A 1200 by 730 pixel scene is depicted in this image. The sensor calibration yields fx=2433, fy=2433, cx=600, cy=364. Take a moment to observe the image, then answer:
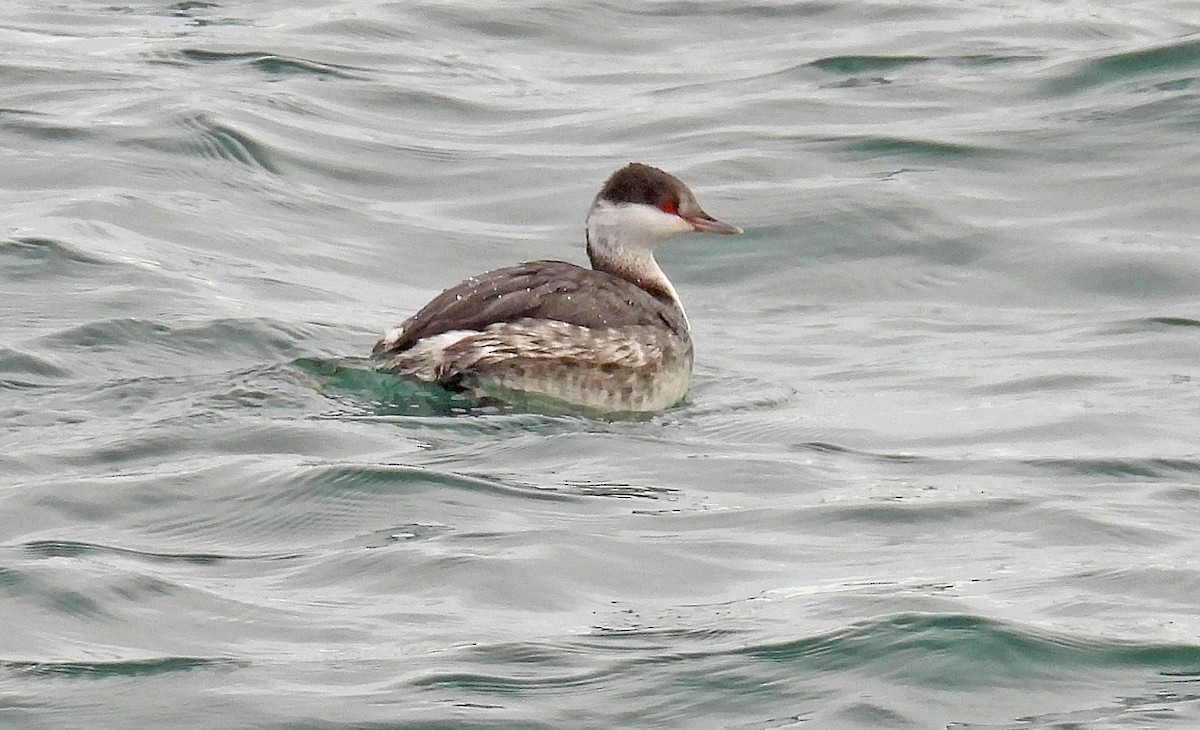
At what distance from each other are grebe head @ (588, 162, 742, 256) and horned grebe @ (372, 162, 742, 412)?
32cm

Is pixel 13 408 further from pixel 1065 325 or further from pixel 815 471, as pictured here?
pixel 1065 325

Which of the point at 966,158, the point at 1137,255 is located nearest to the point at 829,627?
the point at 1137,255

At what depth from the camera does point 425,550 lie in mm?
7090

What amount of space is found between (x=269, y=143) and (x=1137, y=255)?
189 inches

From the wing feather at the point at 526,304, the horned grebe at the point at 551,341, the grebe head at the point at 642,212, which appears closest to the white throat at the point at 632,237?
the grebe head at the point at 642,212

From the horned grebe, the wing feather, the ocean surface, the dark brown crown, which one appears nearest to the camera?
the ocean surface

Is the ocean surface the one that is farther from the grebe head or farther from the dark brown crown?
the dark brown crown

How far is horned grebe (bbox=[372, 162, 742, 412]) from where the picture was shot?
29.5ft

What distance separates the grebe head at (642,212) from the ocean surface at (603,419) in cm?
61

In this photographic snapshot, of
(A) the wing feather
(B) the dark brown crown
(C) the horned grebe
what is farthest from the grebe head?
(A) the wing feather

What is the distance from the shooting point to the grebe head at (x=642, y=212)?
10.1 metres

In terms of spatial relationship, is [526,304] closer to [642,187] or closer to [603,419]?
[603,419]

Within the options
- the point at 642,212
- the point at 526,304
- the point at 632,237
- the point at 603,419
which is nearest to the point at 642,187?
the point at 642,212

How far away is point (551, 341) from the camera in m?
9.12
